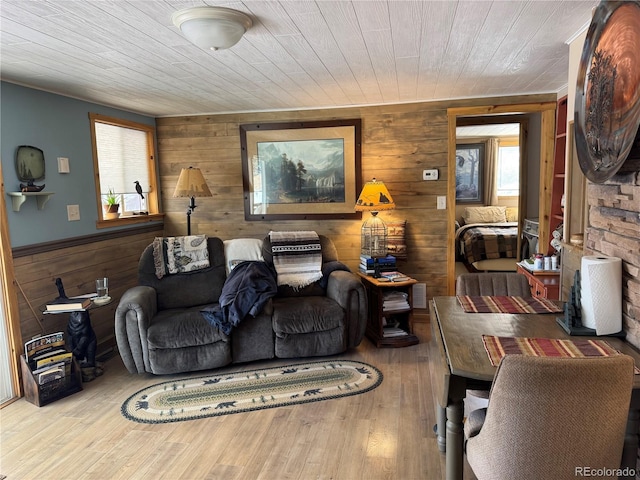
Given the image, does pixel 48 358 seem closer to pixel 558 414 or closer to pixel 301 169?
pixel 301 169

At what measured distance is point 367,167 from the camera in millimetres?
4375

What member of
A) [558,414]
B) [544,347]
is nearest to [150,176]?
[544,347]

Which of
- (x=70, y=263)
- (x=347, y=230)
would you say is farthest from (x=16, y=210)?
(x=347, y=230)

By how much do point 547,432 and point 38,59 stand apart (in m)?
3.05

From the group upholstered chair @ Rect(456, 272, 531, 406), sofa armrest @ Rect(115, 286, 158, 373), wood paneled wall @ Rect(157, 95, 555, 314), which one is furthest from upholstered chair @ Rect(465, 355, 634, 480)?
wood paneled wall @ Rect(157, 95, 555, 314)

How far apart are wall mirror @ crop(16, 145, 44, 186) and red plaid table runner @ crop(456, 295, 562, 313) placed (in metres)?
2.96

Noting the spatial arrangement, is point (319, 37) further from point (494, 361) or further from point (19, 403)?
point (19, 403)

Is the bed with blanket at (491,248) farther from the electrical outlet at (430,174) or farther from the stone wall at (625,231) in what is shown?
the stone wall at (625,231)

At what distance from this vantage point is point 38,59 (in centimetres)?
255

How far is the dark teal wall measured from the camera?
9.86 ft

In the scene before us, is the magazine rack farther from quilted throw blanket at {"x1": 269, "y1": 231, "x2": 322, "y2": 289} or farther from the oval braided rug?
quilted throw blanket at {"x1": 269, "y1": 231, "x2": 322, "y2": 289}

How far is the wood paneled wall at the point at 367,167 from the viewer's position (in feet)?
13.9

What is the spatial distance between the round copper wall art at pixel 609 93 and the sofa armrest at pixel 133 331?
286 cm

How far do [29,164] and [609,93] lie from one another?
3436 mm
